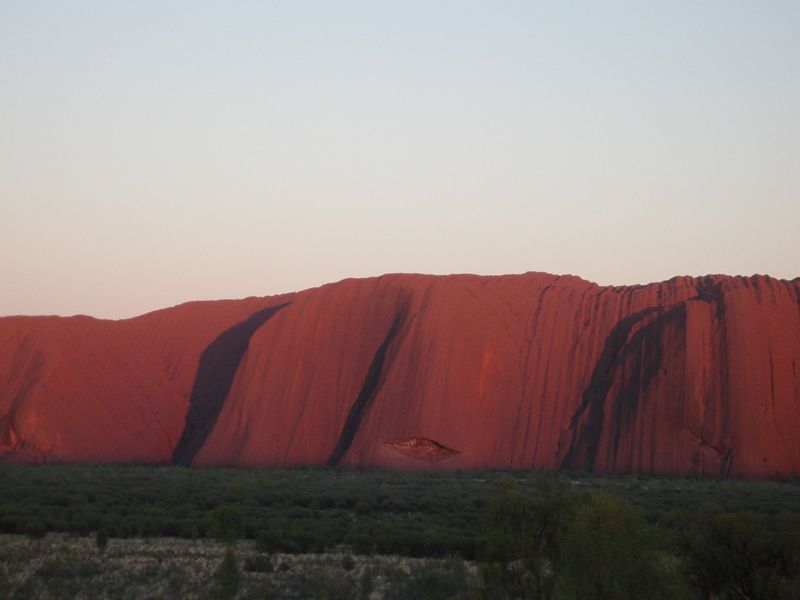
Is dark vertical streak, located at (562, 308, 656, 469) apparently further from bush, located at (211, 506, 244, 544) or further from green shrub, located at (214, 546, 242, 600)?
green shrub, located at (214, 546, 242, 600)

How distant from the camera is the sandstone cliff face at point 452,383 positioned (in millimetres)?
47656

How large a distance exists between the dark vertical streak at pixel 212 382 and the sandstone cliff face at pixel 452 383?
137 mm

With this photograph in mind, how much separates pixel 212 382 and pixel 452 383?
787 inches

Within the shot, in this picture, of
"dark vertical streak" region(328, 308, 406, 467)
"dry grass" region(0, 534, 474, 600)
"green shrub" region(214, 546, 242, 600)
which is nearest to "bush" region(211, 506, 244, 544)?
"dry grass" region(0, 534, 474, 600)

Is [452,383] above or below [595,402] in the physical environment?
above

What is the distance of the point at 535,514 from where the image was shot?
52.6 feet

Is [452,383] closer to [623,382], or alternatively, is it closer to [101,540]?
[623,382]

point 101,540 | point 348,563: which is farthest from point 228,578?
point 101,540

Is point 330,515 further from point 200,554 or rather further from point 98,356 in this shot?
point 98,356

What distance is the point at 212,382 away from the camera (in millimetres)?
66625

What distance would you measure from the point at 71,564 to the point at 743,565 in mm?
11776

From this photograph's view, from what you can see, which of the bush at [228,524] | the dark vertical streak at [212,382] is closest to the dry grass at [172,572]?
the bush at [228,524]

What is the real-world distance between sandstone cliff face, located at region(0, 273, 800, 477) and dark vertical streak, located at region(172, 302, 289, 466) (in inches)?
5.4

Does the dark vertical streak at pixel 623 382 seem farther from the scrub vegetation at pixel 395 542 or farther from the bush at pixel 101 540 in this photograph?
the bush at pixel 101 540
